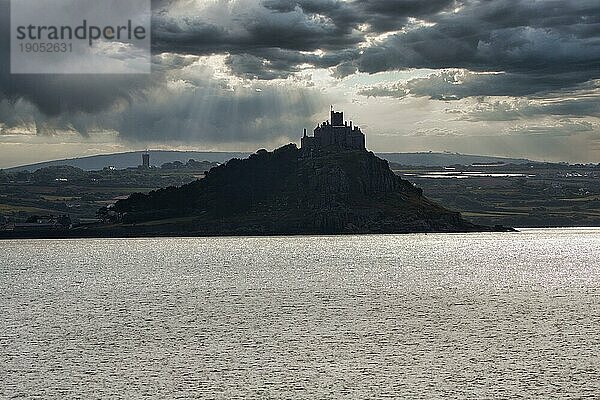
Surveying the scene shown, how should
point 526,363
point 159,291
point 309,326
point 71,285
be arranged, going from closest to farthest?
point 526,363 < point 309,326 < point 159,291 < point 71,285

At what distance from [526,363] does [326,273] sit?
101 metres

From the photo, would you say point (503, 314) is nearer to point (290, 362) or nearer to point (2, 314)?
point (290, 362)

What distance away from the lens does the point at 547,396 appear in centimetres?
4191

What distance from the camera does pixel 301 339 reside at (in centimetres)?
6272

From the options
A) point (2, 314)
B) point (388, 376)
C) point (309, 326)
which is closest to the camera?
point (388, 376)

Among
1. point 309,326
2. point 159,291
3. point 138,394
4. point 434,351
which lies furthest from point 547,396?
point 159,291

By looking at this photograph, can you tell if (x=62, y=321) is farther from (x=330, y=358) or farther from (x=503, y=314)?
(x=503, y=314)

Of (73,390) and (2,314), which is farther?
(2,314)

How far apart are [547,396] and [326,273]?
111 metres

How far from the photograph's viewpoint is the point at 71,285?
130 meters

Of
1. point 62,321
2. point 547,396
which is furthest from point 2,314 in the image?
point 547,396

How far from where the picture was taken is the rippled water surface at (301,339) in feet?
148

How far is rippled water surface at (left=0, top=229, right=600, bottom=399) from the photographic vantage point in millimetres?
44969

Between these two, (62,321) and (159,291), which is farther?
(159,291)
